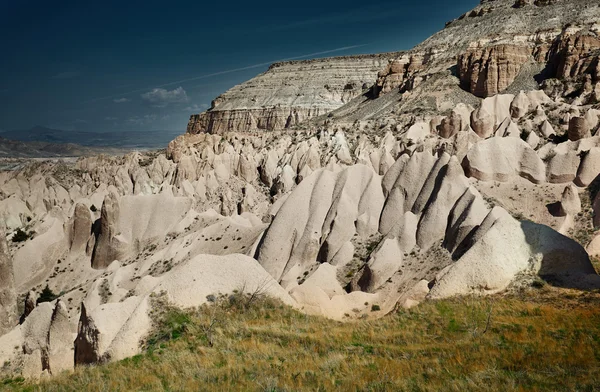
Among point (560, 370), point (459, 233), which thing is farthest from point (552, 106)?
point (560, 370)

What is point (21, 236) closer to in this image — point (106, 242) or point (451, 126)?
point (106, 242)

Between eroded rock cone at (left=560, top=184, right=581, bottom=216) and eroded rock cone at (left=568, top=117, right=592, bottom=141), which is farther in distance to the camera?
eroded rock cone at (left=568, top=117, right=592, bottom=141)

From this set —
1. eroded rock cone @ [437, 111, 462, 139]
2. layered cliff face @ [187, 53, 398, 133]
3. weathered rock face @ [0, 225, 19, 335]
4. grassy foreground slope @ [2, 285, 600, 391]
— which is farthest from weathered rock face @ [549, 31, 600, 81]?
weathered rock face @ [0, 225, 19, 335]

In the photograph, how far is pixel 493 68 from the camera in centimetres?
6681

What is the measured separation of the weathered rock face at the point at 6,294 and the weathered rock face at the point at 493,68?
64855 mm

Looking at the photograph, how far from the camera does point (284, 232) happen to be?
23.6m

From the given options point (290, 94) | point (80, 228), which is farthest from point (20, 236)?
point (290, 94)

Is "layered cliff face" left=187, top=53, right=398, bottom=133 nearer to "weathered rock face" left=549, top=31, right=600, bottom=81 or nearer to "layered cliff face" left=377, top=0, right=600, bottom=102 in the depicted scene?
"layered cliff face" left=377, top=0, right=600, bottom=102

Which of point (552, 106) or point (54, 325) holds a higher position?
point (552, 106)

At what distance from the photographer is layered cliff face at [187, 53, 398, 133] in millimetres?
121688

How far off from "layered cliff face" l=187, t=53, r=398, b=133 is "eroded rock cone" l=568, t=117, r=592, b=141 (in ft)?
287

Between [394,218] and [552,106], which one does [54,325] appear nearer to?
[394,218]

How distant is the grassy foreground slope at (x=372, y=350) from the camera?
890 cm

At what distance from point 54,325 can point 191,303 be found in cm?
515
